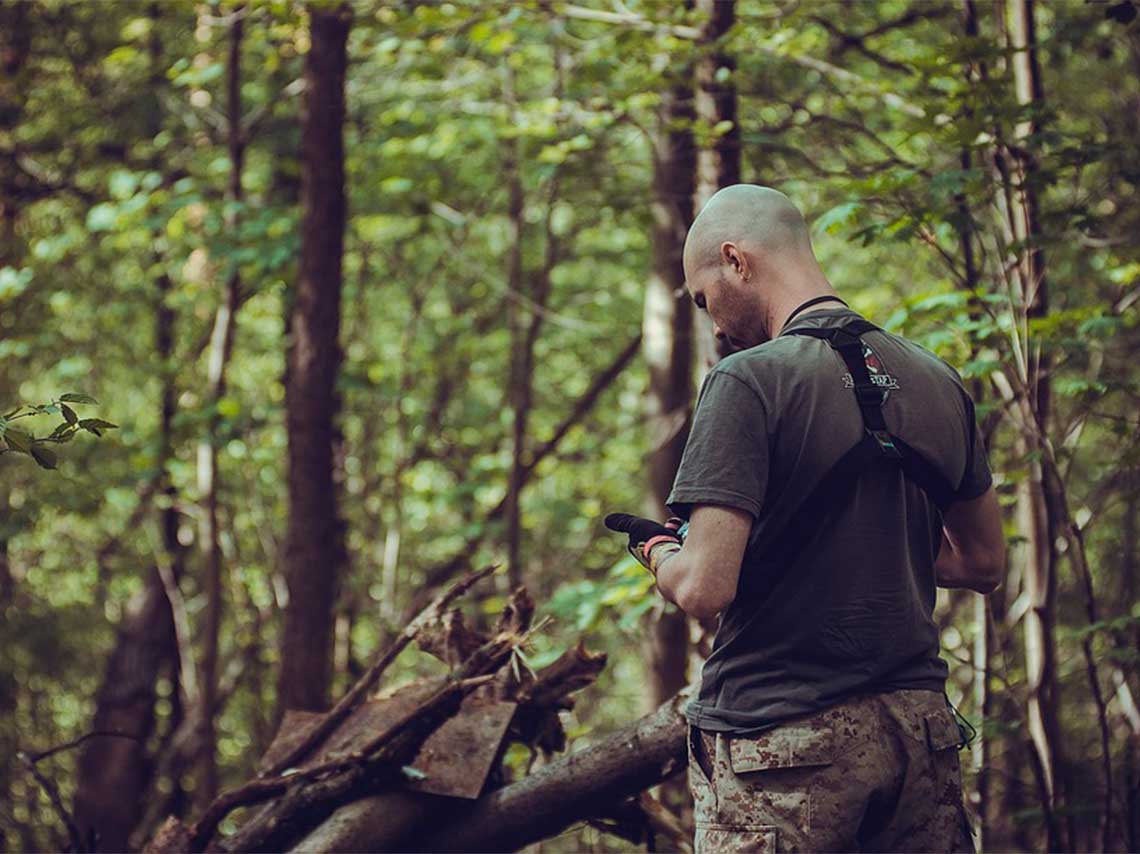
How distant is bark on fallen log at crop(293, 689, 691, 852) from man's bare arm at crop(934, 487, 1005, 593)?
1.14m

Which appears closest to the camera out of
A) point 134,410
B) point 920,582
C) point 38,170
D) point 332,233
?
point 920,582

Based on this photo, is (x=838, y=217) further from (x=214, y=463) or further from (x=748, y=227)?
(x=214, y=463)

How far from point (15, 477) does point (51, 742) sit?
3.22 meters

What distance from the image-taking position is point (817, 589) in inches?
96.3

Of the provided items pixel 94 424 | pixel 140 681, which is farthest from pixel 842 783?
pixel 140 681

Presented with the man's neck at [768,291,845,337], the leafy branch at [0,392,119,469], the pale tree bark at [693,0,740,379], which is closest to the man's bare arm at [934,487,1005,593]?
the man's neck at [768,291,845,337]

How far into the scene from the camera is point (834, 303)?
266 centimetres

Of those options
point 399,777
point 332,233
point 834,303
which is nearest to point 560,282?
point 332,233

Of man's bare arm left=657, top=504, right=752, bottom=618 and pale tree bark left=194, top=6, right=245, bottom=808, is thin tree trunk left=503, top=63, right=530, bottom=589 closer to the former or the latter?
pale tree bark left=194, top=6, right=245, bottom=808

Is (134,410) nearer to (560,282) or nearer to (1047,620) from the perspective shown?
(560,282)

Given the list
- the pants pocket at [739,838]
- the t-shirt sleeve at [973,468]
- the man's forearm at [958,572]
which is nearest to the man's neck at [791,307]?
the t-shirt sleeve at [973,468]

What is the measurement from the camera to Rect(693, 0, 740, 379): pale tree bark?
545 centimetres

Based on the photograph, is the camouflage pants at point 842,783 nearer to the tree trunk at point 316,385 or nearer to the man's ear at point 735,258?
the man's ear at point 735,258

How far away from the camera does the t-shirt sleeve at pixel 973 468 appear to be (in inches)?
108
